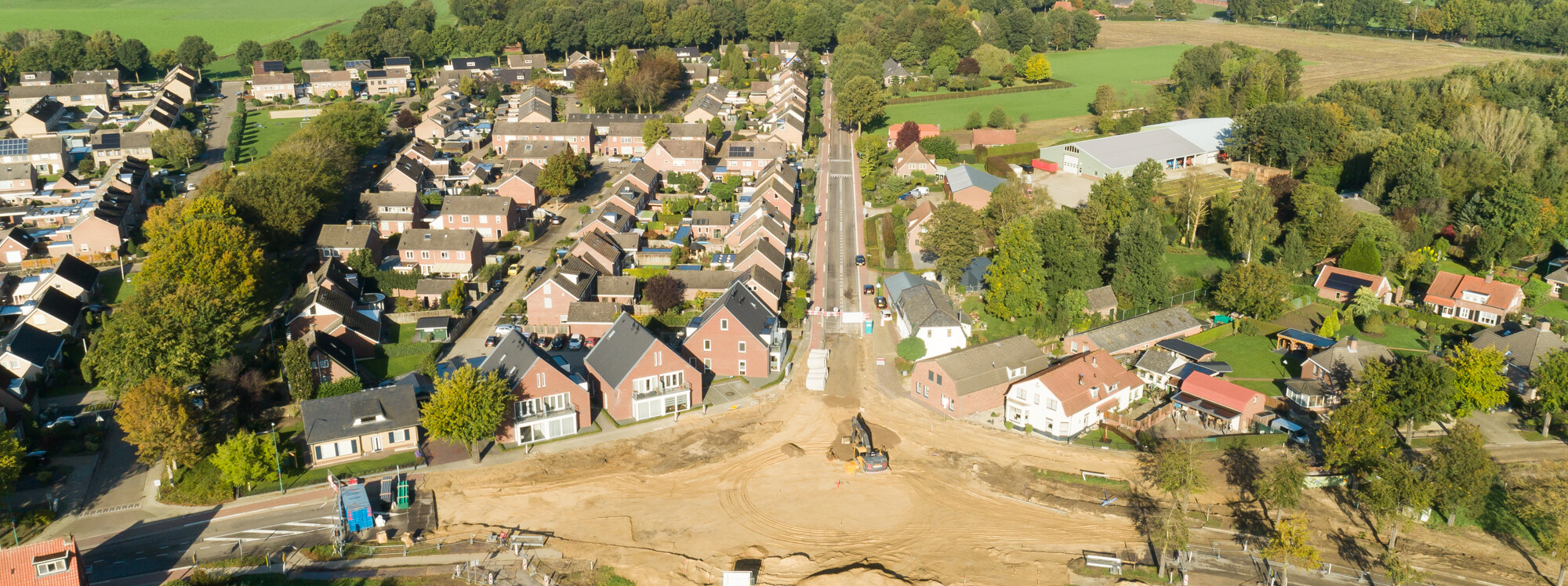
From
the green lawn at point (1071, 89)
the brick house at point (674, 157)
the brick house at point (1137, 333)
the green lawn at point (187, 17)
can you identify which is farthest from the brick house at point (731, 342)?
the green lawn at point (187, 17)

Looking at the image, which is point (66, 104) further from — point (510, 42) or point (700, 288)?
point (700, 288)

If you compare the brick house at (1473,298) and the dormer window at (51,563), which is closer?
the dormer window at (51,563)

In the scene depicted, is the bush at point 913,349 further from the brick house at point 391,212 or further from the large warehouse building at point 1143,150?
the large warehouse building at point 1143,150

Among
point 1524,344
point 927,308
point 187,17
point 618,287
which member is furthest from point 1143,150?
point 187,17

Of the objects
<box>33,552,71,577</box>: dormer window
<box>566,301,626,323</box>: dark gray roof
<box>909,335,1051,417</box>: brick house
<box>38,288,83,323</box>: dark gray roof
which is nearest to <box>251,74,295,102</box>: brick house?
<box>38,288,83,323</box>: dark gray roof

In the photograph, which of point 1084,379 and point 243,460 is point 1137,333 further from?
point 243,460

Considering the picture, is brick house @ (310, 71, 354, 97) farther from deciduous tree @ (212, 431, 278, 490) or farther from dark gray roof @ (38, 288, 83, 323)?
deciduous tree @ (212, 431, 278, 490)

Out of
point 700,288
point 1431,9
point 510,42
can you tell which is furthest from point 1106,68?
point 700,288
